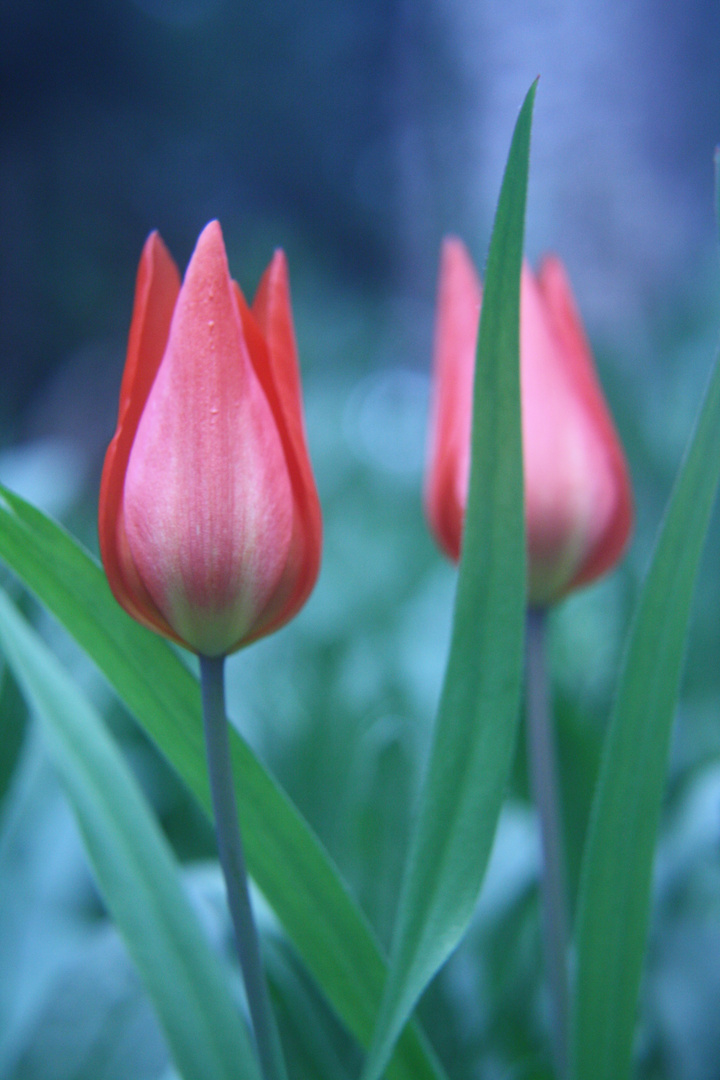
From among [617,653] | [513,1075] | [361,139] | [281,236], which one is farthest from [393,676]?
[361,139]

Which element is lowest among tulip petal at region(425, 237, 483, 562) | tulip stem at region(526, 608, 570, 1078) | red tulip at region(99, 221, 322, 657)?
tulip stem at region(526, 608, 570, 1078)

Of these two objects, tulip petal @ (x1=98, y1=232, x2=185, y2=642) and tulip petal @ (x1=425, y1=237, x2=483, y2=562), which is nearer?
tulip petal @ (x1=98, y1=232, x2=185, y2=642)

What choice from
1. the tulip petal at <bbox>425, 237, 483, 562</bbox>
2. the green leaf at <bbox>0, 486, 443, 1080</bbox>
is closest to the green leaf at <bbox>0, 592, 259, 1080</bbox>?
the green leaf at <bbox>0, 486, 443, 1080</bbox>

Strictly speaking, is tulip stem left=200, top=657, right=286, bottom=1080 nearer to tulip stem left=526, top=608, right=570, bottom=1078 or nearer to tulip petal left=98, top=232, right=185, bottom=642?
tulip petal left=98, top=232, right=185, bottom=642

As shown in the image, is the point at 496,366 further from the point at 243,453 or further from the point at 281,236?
the point at 281,236

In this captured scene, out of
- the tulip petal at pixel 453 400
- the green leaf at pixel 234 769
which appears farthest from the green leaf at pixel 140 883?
the tulip petal at pixel 453 400
